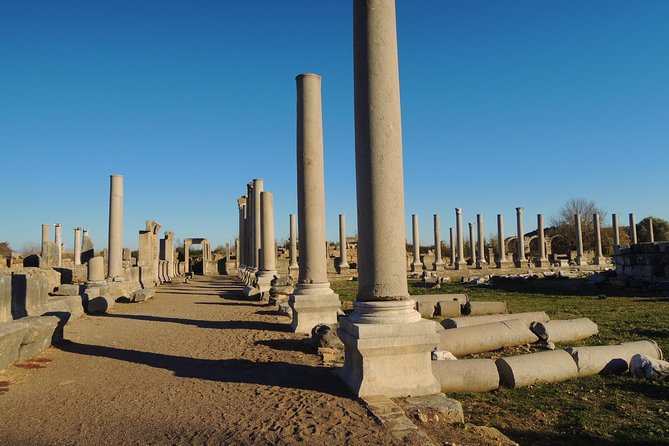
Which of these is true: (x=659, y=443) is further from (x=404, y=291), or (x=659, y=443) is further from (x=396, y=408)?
(x=404, y=291)

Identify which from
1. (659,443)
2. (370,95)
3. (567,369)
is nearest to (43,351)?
(370,95)

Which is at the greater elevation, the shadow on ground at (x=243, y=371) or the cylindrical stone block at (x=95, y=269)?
the cylindrical stone block at (x=95, y=269)

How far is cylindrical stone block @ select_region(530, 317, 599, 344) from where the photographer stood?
9195mm

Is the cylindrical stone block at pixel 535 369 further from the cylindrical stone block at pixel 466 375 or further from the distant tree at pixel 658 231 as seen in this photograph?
the distant tree at pixel 658 231

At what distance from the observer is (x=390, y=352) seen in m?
5.55

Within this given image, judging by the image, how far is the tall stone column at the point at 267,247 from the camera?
1812 cm

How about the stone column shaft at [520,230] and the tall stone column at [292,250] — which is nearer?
the tall stone column at [292,250]

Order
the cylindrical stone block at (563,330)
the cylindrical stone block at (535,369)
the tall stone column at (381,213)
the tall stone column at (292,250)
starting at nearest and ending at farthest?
the tall stone column at (381,213), the cylindrical stone block at (535,369), the cylindrical stone block at (563,330), the tall stone column at (292,250)

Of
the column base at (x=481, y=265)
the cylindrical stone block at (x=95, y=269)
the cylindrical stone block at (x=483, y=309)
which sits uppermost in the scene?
the cylindrical stone block at (x=95, y=269)

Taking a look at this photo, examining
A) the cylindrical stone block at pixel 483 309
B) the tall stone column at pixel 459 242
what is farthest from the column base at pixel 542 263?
the cylindrical stone block at pixel 483 309

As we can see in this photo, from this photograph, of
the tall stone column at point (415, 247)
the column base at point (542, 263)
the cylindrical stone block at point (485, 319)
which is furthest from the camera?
the tall stone column at point (415, 247)

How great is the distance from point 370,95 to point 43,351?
22.7 feet

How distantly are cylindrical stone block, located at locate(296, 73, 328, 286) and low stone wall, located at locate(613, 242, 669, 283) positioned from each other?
16382mm

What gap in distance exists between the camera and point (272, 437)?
4.34 meters
